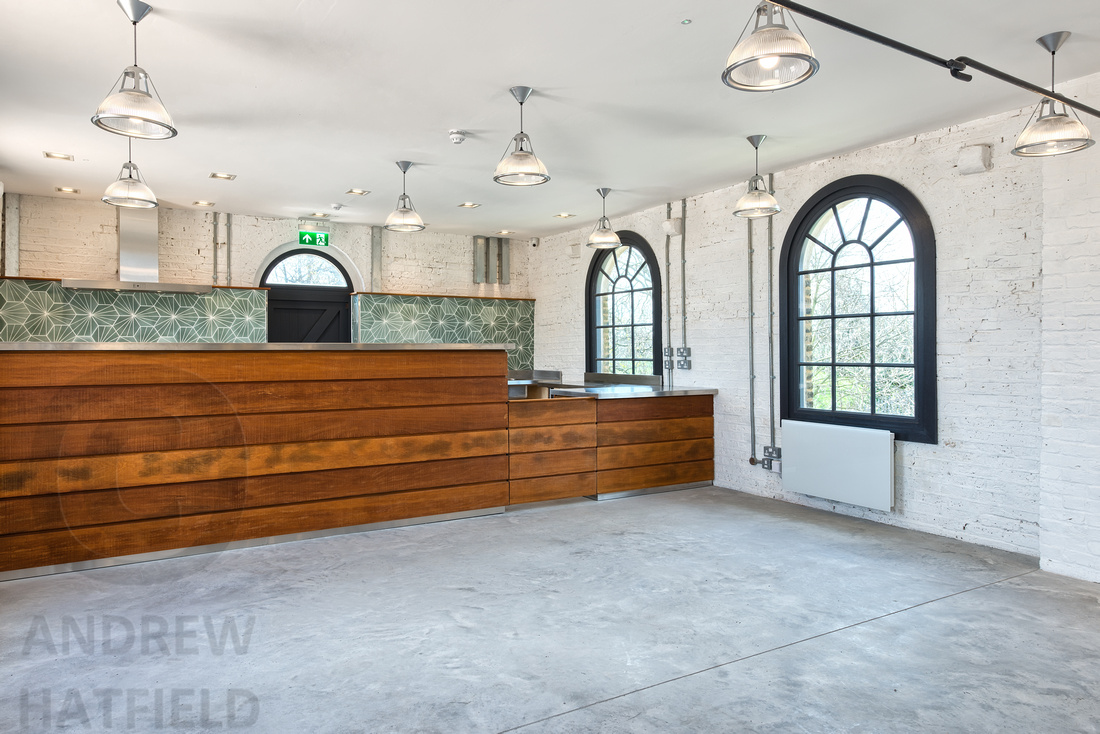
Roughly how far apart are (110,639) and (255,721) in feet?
3.85

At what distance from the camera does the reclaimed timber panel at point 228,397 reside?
3.98 metres

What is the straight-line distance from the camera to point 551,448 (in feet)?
19.0

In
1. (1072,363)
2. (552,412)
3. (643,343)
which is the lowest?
(552,412)

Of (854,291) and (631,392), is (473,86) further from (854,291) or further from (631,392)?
(854,291)

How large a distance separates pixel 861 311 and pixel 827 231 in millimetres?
801

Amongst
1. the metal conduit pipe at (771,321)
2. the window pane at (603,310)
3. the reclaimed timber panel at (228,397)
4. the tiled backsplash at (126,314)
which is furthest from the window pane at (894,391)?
the tiled backsplash at (126,314)

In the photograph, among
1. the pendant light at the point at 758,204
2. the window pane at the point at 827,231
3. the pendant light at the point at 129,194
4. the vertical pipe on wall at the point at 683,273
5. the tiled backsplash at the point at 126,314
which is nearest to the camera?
Answer: the pendant light at the point at 129,194

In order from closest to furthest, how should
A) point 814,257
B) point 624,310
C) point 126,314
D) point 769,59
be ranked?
point 769,59 < point 814,257 < point 126,314 < point 624,310

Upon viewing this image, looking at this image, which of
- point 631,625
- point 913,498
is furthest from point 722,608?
point 913,498

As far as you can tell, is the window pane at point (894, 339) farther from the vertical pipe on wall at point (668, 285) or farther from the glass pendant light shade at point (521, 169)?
the glass pendant light shade at point (521, 169)

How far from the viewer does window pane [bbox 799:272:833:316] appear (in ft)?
19.2

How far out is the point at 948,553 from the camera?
4.48 meters

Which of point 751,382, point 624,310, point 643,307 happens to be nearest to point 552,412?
point 751,382

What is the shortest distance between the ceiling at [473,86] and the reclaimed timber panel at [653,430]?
233 cm
